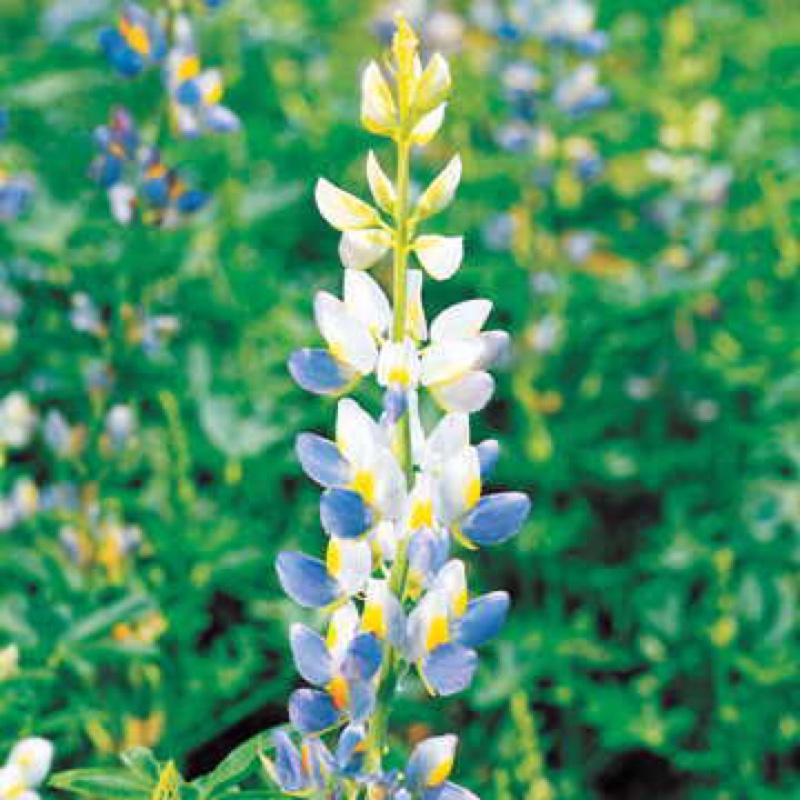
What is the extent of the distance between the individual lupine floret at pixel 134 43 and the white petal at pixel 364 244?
1.45 metres

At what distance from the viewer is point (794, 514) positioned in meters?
3.35

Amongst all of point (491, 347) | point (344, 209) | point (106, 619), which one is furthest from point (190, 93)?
point (491, 347)

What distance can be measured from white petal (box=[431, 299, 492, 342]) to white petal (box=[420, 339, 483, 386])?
0.03 m

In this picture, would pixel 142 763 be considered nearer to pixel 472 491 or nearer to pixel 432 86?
pixel 472 491

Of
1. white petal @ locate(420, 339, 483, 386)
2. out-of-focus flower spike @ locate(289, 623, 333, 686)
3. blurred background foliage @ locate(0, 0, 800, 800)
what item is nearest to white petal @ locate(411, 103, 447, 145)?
white petal @ locate(420, 339, 483, 386)

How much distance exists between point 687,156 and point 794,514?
1.30 metres

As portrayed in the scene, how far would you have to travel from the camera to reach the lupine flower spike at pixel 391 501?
160 cm

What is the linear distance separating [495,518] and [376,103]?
1.68ft

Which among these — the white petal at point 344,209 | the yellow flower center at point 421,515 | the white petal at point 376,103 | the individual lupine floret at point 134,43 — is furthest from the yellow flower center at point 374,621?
the individual lupine floret at point 134,43

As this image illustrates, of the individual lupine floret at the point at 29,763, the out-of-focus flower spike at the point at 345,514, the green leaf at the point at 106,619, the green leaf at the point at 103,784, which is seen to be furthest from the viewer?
the green leaf at the point at 106,619

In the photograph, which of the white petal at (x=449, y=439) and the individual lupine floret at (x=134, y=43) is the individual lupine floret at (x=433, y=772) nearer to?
the white petal at (x=449, y=439)

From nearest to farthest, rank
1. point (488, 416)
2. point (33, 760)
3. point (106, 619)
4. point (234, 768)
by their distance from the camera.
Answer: point (234, 768) < point (33, 760) < point (106, 619) < point (488, 416)

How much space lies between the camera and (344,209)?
1.65m

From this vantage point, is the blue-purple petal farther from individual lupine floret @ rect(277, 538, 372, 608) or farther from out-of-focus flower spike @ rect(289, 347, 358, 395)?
out-of-focus flower spike @ rect(289, 347, 358, 395)
